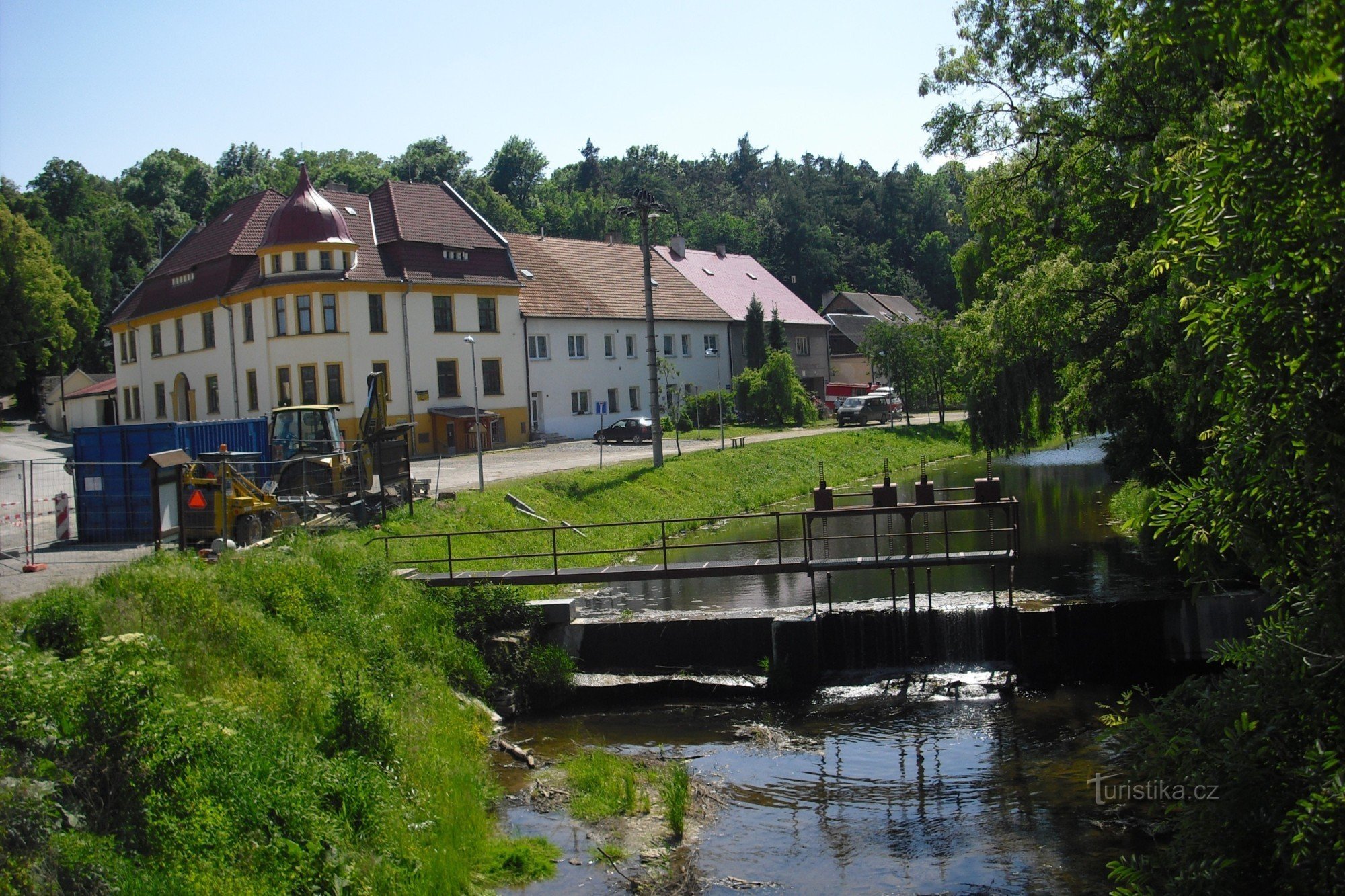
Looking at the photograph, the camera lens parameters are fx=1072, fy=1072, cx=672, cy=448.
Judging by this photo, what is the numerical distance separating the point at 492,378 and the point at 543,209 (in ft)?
222

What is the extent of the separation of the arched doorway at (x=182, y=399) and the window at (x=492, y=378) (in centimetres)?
1305

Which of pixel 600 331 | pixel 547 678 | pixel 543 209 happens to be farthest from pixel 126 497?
pixel 543 209

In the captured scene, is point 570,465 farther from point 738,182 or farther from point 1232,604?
point 738,182

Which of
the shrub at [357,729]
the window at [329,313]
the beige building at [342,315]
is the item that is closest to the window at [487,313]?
the beige building at [342,315]

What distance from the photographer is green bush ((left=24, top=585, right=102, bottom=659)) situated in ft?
36.5

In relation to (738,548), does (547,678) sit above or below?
below

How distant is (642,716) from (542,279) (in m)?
39.3

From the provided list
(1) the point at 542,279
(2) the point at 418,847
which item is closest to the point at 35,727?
(2) the point at 418,847

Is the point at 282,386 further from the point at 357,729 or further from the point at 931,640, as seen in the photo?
the point at 357,729

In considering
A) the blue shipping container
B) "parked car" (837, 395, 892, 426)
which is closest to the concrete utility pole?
the blue shipping container

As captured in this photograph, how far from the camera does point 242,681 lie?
11.8 meters

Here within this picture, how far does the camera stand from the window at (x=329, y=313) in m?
42.8

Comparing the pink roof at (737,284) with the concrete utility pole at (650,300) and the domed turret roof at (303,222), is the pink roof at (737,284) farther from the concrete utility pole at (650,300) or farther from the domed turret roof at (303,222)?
the concrete utility pole at (650,300)

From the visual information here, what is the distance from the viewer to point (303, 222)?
139 ft
